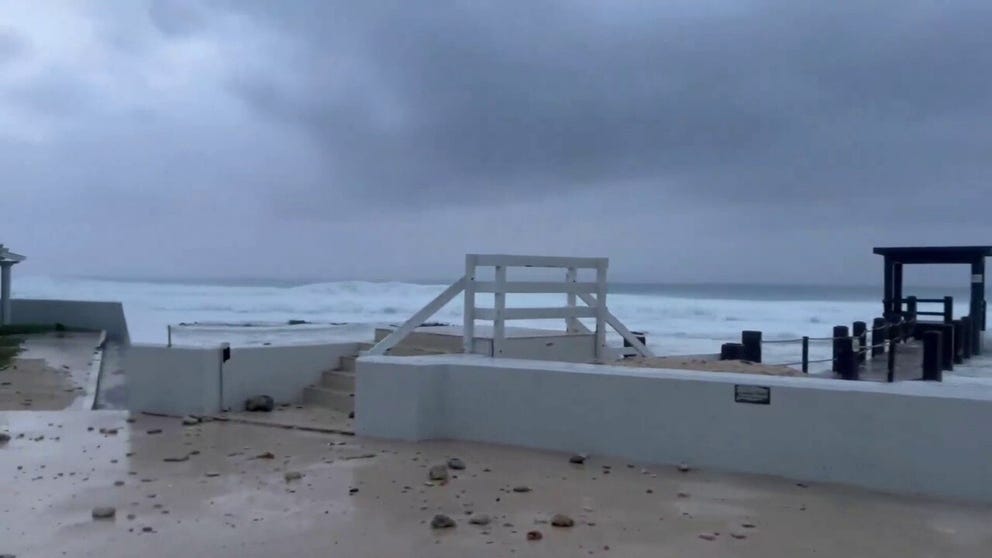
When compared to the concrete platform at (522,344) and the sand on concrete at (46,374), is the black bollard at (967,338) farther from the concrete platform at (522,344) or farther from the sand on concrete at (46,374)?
the sand on concrete at (46,374)

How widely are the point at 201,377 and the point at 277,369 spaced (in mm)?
936

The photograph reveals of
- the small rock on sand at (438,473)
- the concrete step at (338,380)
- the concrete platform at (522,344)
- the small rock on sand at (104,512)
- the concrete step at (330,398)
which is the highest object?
the concrete platform at (522,344)

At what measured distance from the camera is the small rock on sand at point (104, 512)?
207 inches

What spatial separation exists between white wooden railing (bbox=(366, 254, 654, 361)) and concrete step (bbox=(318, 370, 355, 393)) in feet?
3.17

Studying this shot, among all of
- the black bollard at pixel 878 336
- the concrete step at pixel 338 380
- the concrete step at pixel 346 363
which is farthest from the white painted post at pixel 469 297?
the black bollard at pixel 878 336

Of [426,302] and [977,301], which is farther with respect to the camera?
[426,302]

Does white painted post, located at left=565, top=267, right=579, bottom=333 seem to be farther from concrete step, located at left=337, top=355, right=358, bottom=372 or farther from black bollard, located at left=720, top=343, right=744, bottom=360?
black bollard, located at left=720, top=343, right=744, bottom=360

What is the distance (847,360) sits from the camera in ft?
35.9

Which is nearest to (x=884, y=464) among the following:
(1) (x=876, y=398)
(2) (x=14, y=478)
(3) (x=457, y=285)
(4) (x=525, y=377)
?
(1) (x=876, y=398)

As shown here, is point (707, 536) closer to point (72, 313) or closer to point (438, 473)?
point (438, 473)

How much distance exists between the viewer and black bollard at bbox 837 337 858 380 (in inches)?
430

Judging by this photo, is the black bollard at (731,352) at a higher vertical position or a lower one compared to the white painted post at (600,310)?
lower

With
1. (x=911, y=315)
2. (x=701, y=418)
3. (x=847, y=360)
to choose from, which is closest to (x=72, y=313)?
(x=847, y=360)

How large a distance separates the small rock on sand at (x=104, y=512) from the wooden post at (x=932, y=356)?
8.99m
